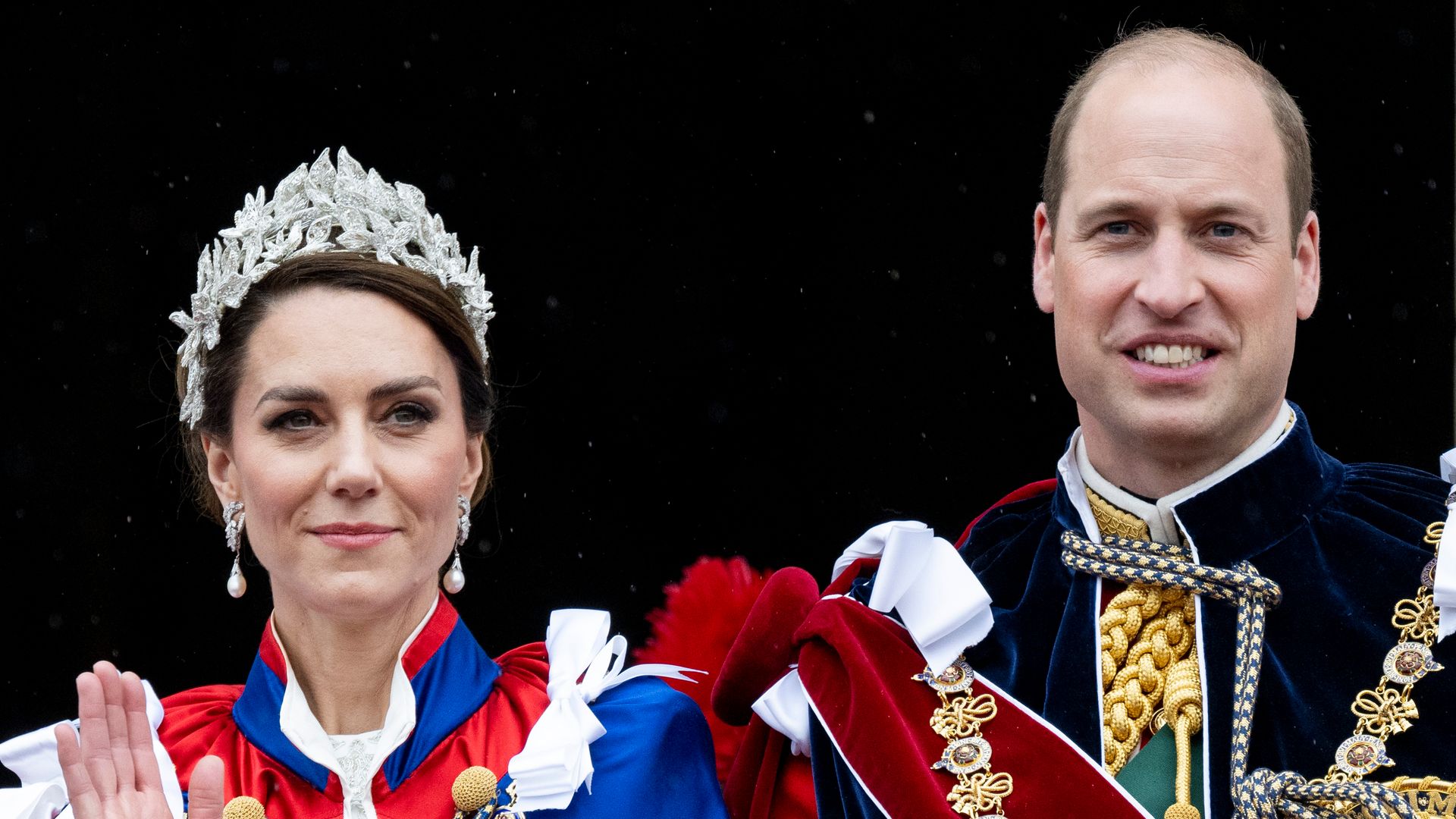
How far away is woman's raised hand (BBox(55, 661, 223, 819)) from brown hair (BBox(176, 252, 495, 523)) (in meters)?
0.48

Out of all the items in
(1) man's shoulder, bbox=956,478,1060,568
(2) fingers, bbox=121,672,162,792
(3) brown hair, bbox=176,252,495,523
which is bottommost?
(2) fingers, bbox=121,672,162,792

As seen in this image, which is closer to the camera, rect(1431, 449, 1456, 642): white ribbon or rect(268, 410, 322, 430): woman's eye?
rect(1431, 449, 1456, 642): white ribbon

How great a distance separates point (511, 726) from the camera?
259 centimetres

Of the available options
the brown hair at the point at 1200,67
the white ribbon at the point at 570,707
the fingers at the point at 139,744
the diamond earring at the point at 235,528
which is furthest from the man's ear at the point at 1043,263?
the fingers at the point at 139,744

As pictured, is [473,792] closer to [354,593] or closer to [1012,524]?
[354,593]

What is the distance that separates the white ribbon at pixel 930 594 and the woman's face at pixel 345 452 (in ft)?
2.00

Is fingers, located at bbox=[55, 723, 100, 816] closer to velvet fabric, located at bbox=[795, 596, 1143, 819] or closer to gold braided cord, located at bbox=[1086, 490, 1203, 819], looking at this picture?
velvet fabric, located at bbox=[795, 596, 1143, 819]

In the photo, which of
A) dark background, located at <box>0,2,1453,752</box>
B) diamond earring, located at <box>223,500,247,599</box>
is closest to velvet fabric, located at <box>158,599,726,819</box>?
diamond earring, located at <box>223,500,247,599</box>

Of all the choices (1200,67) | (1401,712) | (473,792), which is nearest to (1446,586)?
(1401,712)

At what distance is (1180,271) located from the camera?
226 cm

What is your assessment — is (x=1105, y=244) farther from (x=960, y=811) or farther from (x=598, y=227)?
(x=598, y=227)

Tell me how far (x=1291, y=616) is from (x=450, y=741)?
43.3 inches

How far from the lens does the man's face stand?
2.27 meters

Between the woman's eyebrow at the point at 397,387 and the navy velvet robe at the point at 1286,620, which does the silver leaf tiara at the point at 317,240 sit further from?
the navy velvet robe at the point at 1286,620
